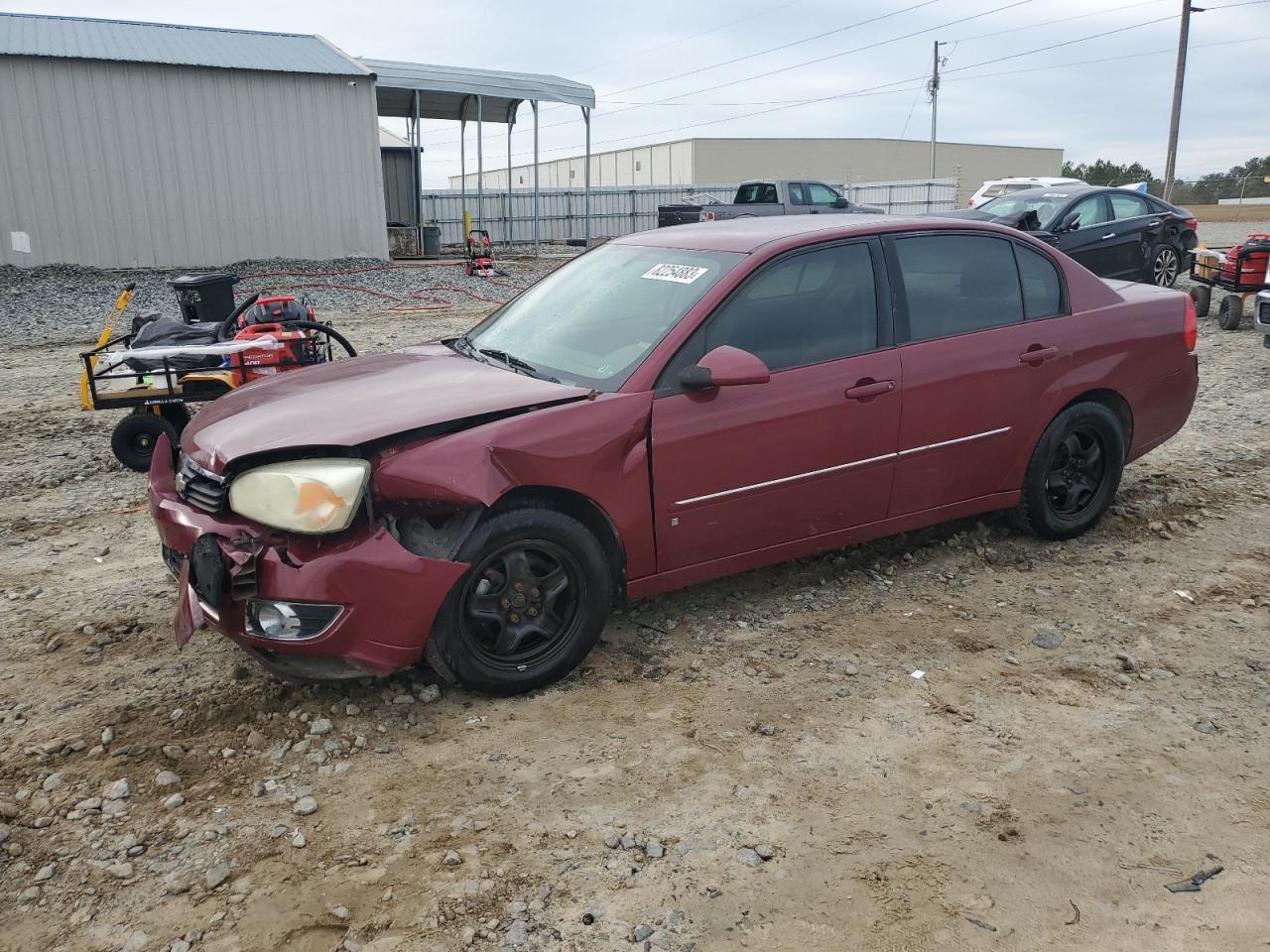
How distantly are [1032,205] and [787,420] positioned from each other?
13.3m

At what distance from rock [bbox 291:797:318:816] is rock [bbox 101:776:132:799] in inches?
21.0

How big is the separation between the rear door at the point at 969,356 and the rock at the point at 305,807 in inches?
106

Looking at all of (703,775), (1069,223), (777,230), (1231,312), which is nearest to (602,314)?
(777,230)

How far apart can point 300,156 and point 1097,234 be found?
16.0m

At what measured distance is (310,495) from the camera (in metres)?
3.20

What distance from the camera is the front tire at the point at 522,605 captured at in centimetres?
339

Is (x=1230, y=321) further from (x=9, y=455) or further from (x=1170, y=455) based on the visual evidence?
(x=9, y=455)

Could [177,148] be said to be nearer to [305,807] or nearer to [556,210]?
[556,210]

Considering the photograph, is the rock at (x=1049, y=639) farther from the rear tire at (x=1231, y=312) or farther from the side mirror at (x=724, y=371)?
the rear tire at (x=1231, y=312)

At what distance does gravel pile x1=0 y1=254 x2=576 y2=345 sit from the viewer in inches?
574

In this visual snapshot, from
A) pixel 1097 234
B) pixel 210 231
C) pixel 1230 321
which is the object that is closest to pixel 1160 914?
pixel 1230 321

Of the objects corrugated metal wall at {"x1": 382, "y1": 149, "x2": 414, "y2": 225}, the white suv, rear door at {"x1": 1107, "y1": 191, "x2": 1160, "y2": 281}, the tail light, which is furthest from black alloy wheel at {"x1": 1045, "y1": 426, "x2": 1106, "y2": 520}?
corrugated metal wall at {"x1": 382, "y1": 149, "x2": 414, "y2": 225}

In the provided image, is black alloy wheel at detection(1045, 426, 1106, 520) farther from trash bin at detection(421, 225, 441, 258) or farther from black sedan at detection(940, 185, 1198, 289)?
trash bin at detection(421, 225, 441, 258)

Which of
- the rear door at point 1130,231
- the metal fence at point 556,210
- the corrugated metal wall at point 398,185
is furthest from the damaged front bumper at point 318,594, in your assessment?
the corrugated metal wall at point 398,185
